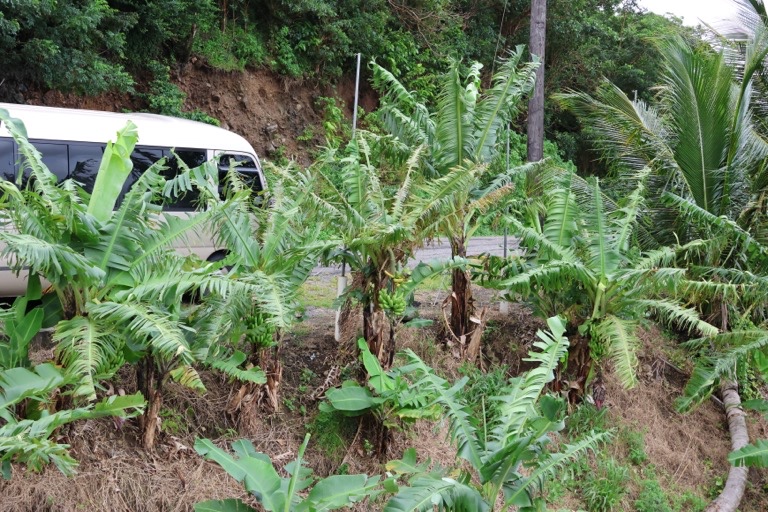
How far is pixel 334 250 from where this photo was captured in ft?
21.6

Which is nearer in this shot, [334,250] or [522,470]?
[522,470]

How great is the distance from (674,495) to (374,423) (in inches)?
142

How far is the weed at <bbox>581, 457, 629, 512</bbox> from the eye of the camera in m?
7.11

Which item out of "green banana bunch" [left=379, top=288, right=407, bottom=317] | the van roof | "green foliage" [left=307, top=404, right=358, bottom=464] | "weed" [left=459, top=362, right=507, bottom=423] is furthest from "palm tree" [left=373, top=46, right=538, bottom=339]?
the van roof

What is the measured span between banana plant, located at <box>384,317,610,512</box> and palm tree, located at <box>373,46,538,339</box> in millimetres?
2506

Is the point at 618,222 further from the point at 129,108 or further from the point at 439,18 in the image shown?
the point at 439,18

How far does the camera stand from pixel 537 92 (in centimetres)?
1317

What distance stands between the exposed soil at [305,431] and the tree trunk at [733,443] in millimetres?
183

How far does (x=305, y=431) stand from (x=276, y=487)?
177 centimetres

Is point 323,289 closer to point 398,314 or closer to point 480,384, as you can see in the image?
point 480,384

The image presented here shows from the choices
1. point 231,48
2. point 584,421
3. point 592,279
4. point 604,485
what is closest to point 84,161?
point 592,279

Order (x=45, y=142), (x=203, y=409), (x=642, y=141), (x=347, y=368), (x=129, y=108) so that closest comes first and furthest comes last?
1. (x=203, y=409)
2. (x=347, y=368)
3. (x=45, y=142)
4. (x=642, y=141)
5. (x=129, y=108)

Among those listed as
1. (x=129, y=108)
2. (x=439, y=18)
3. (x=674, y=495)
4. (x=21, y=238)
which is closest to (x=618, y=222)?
(x=674, y=495)

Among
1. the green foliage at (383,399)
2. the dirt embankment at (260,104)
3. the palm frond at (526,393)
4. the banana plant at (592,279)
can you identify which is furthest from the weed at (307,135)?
the palm frond at (526,393)
